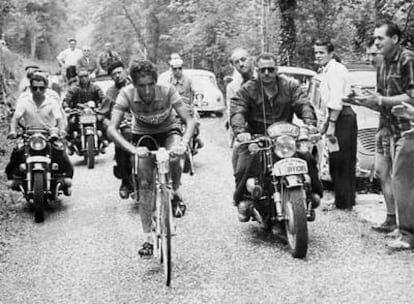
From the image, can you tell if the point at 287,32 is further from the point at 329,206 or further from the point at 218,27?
the point at 329,206

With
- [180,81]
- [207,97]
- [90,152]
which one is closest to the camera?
[180,81]

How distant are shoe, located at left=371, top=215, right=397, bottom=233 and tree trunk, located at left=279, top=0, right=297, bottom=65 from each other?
11.9 meters

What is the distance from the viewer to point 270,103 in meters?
7.71

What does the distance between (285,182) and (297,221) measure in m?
0.43

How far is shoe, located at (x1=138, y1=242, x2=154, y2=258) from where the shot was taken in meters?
7.25

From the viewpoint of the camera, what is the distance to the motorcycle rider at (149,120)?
6.77 meters

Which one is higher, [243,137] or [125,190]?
[243,137]

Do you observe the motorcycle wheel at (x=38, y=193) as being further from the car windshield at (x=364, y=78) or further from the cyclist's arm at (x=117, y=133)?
the car windshield at (x=364, y=78)

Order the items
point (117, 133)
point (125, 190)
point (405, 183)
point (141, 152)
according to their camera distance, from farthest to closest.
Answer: point (125, 190)
point (405, 183)
point (117, 133)
point (141, 152)

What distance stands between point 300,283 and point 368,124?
508 centimetres

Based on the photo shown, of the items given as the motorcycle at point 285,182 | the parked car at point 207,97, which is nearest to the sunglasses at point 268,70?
the motorcycle at point 285,182

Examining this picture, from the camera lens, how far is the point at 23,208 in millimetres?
10102

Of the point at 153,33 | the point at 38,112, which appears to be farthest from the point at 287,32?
the point at 153,33

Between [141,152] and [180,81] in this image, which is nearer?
[141,152]
